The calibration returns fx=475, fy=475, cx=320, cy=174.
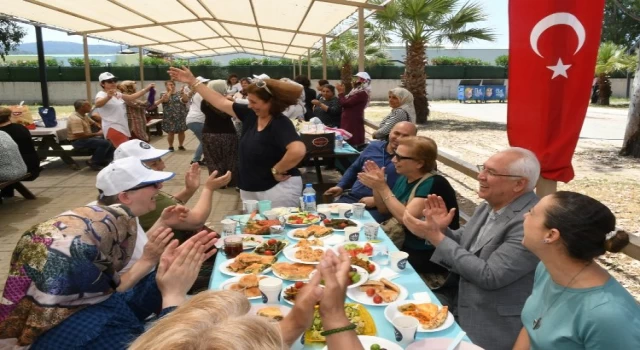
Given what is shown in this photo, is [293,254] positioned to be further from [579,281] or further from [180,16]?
[180,16]

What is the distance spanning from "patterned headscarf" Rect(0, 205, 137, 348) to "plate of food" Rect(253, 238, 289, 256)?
119 centimetres

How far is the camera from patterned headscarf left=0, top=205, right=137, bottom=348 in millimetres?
1575

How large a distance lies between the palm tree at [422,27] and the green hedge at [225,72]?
10045mm

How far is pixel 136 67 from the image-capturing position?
28.0m

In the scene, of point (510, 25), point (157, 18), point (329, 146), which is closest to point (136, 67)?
point (157, 18)

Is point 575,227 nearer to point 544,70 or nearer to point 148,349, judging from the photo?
point 544,70

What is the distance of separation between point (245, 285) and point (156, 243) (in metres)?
0.47

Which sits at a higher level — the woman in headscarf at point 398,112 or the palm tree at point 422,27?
the palm tree at point 422,27

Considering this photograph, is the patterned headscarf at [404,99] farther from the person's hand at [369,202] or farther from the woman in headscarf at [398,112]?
the person's hand at [369,202]

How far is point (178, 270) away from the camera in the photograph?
1.87 m

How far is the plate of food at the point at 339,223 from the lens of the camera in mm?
3242

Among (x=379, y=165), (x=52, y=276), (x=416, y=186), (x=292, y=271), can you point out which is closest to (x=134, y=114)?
(x=379, y=165)

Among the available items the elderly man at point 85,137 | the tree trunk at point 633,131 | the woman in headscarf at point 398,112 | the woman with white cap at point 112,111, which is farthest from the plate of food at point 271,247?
the tree trunk at point 633,131

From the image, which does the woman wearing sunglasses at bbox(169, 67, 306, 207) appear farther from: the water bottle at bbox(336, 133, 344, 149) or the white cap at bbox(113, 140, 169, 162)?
the water bottle at bbox(336, 133, 344, 149)
